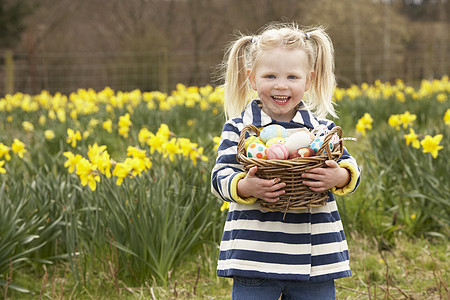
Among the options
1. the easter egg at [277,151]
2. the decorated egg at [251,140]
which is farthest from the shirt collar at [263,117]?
the easter egg at [277,151]

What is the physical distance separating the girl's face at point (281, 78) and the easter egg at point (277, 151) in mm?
228

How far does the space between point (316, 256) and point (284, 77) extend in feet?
1.80

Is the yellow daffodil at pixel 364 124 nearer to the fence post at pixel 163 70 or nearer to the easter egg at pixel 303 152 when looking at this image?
the easter egg at pixel 303 152

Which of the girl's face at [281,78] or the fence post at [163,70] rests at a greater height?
the fence post at [163,70]

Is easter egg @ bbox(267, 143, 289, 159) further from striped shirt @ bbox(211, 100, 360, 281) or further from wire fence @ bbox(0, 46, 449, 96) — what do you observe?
wire fence @ bbox(0, 46, 449, 96)

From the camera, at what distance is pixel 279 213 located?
1.63 m

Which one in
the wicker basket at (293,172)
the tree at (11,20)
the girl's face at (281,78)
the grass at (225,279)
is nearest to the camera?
the wicker basket at (293,172)

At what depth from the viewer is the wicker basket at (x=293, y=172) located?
145 centimetres

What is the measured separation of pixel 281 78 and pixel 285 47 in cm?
10

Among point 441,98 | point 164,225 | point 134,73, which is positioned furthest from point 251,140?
point 134,73

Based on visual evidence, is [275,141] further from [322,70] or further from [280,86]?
[322,70]

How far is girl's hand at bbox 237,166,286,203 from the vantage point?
4.79 ft

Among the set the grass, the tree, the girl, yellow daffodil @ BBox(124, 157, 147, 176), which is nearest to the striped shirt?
the girl

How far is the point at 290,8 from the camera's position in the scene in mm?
23109
